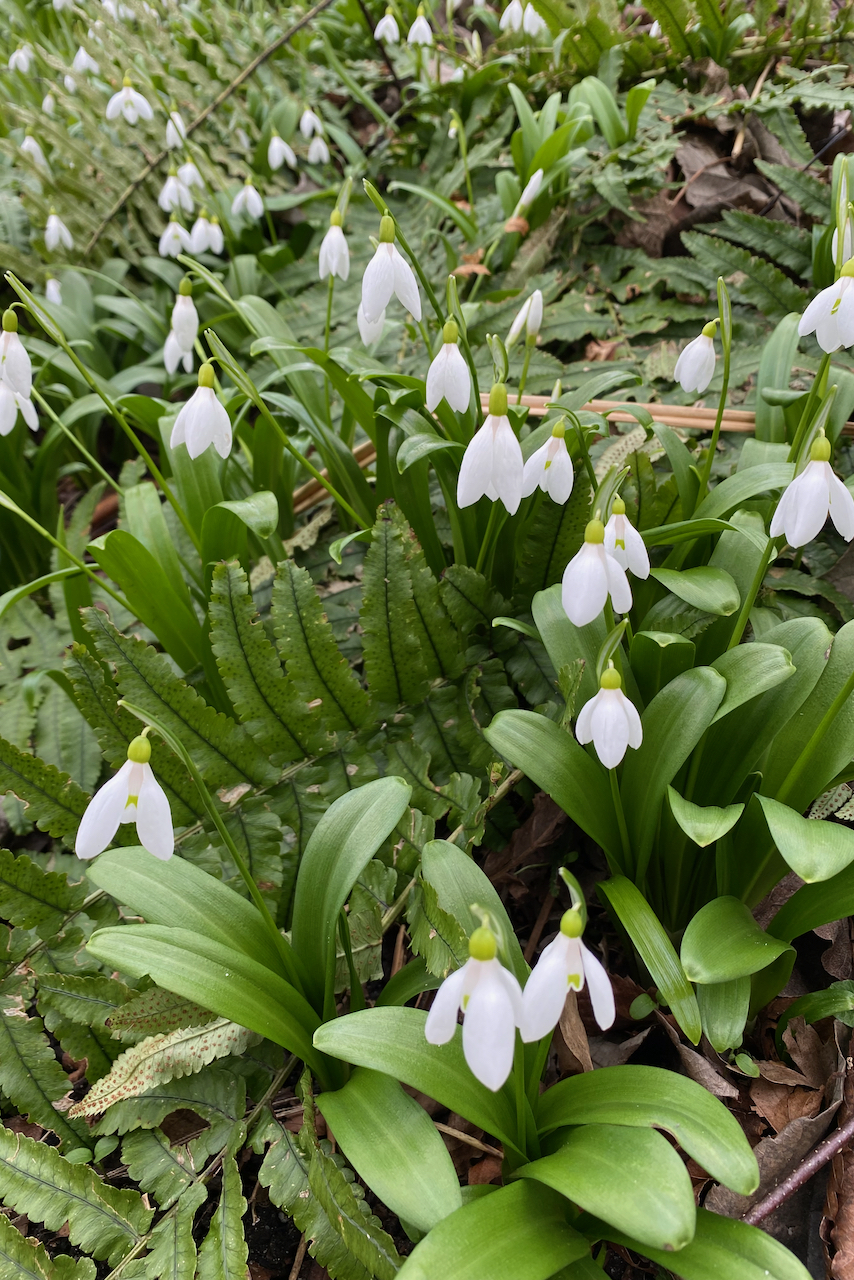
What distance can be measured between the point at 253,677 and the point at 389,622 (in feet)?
0.89

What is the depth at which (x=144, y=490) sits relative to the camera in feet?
6.70

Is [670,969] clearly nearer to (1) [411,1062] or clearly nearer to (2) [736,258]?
(1) [411,1062]

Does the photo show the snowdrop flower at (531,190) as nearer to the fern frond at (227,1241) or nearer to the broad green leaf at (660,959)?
the broad green leaf at (660,959)

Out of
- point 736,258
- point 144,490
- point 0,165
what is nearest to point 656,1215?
point 144,490

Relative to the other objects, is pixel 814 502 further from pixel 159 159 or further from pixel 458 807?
pixel 159 159

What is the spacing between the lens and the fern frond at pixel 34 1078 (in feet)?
4.36

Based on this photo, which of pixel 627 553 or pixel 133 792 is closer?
pixel 133 792

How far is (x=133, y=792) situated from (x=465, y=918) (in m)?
0.48

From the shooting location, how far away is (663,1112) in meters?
0.93

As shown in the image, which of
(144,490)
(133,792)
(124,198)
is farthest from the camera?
(124,198)

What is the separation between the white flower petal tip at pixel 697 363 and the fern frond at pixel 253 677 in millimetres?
883

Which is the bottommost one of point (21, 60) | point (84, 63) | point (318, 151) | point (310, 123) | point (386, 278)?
point (386, 278)

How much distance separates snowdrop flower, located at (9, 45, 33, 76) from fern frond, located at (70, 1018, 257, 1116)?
4554 millimetres

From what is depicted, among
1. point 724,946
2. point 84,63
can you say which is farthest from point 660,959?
point 84,63
